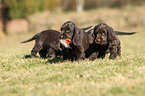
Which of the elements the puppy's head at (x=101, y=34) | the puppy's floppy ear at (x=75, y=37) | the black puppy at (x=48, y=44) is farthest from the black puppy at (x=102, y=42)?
the black puppy at (x=48, y=44)

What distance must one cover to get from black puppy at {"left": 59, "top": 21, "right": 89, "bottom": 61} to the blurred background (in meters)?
17.6

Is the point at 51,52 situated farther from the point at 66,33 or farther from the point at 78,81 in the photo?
the point at 78,81

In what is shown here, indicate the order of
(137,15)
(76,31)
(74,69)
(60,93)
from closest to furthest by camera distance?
(60,93)
(74,69)
(76,31)
(137,15)

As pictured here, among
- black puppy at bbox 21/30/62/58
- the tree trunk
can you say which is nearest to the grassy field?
black puppy at bbox 21/30/62/58

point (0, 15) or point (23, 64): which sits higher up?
point (0, 15)

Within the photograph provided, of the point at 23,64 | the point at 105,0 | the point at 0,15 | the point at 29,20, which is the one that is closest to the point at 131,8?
the point at 105,0

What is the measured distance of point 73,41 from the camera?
17.0 ft

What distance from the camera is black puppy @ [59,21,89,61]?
5016mm

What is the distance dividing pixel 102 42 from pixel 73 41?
2.62 ft

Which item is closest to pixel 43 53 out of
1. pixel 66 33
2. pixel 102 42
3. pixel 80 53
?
pixel 80 53

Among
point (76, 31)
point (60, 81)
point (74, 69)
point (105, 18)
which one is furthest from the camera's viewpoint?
point (105, 18)

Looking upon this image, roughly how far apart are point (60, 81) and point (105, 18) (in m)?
21.4

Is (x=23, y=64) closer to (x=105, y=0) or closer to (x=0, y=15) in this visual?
(x=0, y=15)

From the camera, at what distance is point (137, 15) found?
74.3 ft
